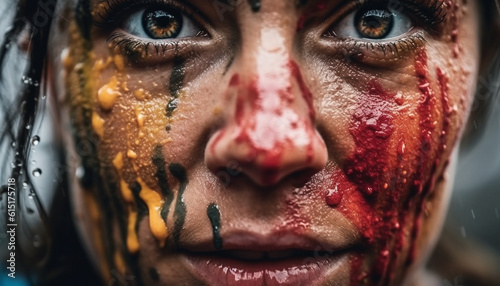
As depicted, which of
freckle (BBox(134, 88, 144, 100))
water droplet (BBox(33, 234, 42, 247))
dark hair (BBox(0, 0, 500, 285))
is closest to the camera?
freckle (BBox(134, 88, 144, 100))

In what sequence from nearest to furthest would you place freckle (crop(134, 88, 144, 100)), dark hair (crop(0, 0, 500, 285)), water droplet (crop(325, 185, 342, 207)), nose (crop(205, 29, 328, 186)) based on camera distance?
nose (crop(205, 29, 328, 186)) → water droplet (crop(325, 185, 342, 207)) → freckle (crop(134, 88, 144, 100)) → dark hair (crop(0, 0, 500, 285))

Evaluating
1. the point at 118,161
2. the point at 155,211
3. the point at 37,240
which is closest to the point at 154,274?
the point at 155,211

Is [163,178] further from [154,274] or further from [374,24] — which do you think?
[374,24]

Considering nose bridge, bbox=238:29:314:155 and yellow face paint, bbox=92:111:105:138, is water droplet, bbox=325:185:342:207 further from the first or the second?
yellow face paint, bbox=92:111:105:138

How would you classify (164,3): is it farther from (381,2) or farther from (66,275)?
(66,275)

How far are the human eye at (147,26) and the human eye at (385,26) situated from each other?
1.07 feet

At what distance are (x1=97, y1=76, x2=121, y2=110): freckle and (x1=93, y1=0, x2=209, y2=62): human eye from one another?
8cm

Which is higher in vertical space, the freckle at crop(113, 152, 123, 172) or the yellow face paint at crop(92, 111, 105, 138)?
the yellow face paint at crop(92, 111, 105, 138)

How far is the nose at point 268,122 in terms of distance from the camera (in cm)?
105

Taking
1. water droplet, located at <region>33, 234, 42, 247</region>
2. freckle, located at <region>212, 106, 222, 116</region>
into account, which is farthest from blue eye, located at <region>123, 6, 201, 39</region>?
water droplet, located at <region>33, 234, 42, 247</region>

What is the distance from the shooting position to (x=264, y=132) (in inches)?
41.6

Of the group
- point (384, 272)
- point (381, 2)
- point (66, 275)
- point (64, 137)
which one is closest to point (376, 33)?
point (381, 2)

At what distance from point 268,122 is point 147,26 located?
434 mm

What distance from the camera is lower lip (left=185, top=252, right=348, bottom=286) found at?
1155 millimetres
